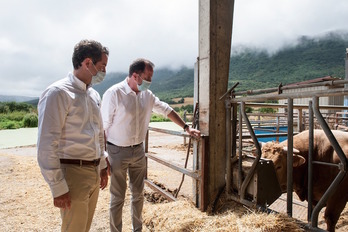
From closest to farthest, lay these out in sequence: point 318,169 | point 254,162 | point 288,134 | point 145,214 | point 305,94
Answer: point 305,94 → point 288,134 → point 254,162 → point 318,169 → point 145,214

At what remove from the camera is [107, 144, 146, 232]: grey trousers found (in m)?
3.07

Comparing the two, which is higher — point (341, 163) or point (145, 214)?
point (341, 163)

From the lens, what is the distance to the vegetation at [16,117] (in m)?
28.2

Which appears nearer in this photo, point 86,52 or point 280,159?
point 86,52

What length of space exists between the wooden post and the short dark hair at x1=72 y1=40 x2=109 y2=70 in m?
1.54

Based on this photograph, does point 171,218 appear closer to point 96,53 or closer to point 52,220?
point 52,220

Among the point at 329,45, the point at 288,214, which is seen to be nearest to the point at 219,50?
the point at 288,214

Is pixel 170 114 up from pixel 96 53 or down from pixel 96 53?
down

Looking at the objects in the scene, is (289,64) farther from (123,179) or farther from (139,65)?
(123,179)

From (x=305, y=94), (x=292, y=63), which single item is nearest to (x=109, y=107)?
(x=305, y=94)

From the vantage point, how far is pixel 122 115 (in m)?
3.09

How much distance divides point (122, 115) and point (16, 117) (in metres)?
37.3

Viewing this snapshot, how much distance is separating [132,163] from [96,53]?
5.03 feet

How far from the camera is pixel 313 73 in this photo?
307ft
